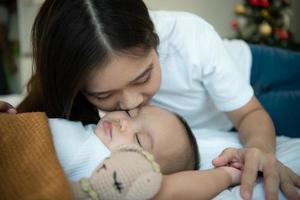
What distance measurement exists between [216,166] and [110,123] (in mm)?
278

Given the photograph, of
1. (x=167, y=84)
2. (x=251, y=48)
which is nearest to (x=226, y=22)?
(x=251, y=48)

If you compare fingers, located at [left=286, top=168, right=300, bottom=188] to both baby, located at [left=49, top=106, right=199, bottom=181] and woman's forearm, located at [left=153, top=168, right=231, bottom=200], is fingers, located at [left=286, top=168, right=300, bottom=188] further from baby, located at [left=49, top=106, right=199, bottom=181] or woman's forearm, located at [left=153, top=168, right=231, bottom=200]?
baby, located at [left=49, top=106, right=199, bottom=181]

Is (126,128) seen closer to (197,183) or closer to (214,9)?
(197,183)

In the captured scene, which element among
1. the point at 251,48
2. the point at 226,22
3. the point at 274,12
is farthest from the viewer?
the point at 226,22

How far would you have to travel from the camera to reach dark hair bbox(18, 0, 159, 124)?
88 centimetres

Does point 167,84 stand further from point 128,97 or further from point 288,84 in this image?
point 288,84

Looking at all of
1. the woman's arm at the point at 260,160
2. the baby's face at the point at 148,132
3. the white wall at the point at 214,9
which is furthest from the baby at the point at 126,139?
the white wall at the point at 214,9

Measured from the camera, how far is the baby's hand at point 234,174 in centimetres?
90

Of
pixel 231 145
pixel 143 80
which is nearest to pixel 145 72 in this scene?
pixel 143 80

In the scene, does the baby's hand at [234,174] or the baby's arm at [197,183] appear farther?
the baby's hand at [234,174]

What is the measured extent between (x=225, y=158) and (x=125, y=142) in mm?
251

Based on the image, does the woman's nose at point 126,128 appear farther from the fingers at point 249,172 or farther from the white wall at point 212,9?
the white wall at point 212,9

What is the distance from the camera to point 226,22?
11.0 ft

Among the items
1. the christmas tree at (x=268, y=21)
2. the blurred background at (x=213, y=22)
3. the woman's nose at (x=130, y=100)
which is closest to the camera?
the woman's nose at (x=130, y=100)
